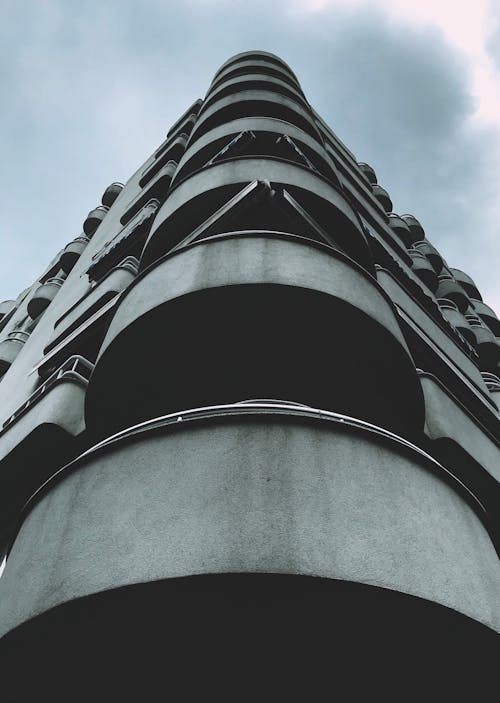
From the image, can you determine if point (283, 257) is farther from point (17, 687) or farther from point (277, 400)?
point (17, 687)

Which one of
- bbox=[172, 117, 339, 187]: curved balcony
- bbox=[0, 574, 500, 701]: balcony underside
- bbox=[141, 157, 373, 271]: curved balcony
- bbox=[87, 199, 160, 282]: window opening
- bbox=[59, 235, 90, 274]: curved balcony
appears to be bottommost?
bbox=[0, 574, 500, 701]: balcony underside

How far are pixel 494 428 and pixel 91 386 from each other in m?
7.43

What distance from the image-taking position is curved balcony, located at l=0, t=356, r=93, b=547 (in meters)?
7.64

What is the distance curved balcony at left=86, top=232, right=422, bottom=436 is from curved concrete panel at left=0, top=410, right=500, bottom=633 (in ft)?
5.86

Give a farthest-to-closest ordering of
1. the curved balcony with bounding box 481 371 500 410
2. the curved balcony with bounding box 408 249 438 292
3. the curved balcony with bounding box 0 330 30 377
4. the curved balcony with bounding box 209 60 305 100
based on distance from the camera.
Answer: the curved balcony with bounding box 408 249 438 292, the curved balcony with bounding box 209 60 305 100, the curved balcony with bounding box 0 330 30 377, the curved balcony with bounding box 481 371 500 410

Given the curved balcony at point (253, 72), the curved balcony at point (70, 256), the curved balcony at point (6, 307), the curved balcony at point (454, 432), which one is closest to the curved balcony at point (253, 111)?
the curved balcony at point (253, 72)

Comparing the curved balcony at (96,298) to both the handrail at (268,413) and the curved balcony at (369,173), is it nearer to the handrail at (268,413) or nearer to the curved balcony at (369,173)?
the handrail at (268,413)

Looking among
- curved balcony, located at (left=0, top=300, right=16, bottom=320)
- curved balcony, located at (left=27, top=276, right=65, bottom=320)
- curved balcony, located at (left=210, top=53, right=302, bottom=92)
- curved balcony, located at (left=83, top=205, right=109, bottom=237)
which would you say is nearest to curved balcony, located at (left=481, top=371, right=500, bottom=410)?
curved balcony, located at (left=210, top=53, right=302, bottom=92)

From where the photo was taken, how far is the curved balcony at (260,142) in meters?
12.5

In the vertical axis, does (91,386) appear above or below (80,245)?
below

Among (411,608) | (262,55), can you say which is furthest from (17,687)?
(262,55)

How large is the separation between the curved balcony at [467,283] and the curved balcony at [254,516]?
843 inches

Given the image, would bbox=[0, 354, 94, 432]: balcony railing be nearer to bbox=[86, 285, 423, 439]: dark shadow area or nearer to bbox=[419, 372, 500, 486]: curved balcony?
bbox=[86, 285, 423, 439]: dark shadow area

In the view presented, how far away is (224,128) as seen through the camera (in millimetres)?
13172
